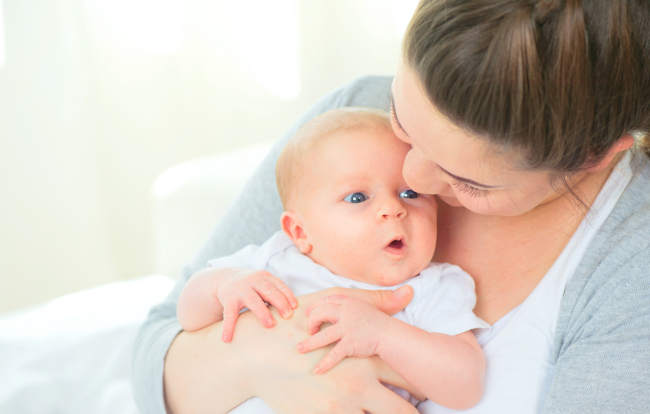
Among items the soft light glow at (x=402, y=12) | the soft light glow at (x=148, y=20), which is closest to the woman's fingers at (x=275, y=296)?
the soft light glow at (x=402, y=12)

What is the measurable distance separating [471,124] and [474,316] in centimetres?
41

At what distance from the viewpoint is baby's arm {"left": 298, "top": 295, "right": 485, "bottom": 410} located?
1.02m

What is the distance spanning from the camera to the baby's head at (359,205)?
114 centimetres

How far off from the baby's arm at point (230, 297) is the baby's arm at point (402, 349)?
0.10 meters

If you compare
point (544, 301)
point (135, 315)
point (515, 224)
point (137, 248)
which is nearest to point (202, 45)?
point (137, 248)

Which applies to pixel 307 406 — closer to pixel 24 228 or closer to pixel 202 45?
pixel 24 228

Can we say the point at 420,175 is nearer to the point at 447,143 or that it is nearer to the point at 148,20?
the point at 447,143

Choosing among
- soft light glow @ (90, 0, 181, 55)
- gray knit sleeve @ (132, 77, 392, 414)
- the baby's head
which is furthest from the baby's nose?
soft light glow @ (90, 0, 181, 55)

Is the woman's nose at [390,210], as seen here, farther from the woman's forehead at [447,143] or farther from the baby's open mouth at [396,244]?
the woman's forehead at [447,143]

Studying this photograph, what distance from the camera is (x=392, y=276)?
44.9 inches

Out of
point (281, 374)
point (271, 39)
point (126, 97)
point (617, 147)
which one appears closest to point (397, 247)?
point (281, 374)

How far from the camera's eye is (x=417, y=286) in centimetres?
115

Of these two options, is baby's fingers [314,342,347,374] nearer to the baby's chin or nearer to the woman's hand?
the woman's hand

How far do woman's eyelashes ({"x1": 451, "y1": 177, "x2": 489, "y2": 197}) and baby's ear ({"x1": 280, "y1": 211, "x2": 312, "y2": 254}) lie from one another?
1.18ft
